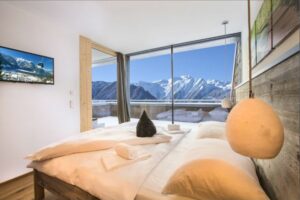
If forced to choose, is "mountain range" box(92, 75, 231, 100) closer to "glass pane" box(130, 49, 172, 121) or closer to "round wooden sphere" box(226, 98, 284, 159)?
"glass pane" box(130, 49, 172, 121)

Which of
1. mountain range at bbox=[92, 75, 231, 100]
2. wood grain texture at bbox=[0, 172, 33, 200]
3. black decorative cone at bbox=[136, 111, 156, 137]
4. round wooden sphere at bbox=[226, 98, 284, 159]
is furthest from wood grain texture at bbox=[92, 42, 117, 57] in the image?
round wooden sphere at bbox=[226, 98, 284, 159]

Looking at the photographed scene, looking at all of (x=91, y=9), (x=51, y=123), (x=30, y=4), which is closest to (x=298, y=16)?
(x=91, y=9)

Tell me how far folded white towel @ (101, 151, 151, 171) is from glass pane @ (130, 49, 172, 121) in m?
3.35

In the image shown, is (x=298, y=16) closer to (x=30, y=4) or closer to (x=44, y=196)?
(x=44, y=196)

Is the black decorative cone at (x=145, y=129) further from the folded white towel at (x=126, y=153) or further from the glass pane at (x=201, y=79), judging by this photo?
the glass pane at (x=201, y=79)

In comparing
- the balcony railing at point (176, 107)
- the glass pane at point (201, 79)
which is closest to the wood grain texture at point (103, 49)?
the balcony railing at point (176, 107)

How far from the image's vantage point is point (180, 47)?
4.08 metres

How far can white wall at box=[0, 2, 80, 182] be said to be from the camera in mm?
2217

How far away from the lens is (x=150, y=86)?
5.53 m

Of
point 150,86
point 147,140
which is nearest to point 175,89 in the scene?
point 150,86

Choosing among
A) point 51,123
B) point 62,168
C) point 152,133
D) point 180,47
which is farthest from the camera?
point 180,47

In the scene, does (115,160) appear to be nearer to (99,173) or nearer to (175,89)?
(99,173)

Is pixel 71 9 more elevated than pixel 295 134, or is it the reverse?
pixel 71 9

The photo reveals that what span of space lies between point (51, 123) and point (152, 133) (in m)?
1.95
